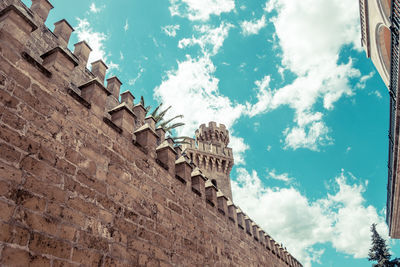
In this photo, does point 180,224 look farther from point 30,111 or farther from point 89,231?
point 30,111

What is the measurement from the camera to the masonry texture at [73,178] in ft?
9.25

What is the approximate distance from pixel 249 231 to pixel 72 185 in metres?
8.38

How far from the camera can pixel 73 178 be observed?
3482mm

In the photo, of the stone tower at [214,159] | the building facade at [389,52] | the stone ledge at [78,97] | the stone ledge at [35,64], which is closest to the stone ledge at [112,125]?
the stone ledge at [78,97]

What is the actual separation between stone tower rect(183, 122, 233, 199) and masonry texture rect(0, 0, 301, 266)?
56.1 ft

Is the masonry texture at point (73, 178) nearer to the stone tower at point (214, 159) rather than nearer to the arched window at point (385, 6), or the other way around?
the arched window at point (385, 6)

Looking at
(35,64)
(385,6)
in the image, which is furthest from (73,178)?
(385,6)

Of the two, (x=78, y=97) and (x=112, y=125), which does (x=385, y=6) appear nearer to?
(x=112, y=125)

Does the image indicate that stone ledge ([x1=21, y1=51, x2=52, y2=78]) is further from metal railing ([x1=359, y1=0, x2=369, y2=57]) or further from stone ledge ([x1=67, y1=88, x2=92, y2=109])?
metal railing ([x1=359, y1=0, x2=369, y2=57])

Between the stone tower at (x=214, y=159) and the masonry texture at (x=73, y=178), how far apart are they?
17086 millimetres

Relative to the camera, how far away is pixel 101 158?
4.09 m

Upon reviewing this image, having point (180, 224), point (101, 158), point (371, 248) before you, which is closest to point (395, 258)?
point (371, 248)

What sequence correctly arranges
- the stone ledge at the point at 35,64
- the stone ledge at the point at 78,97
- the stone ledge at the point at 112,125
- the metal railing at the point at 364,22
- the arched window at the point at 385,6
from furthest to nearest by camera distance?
the metal railing at the point at 364,22 < the arched window at the point at 385,6 < the stone ledge at the point at 112,125 < the stone ledge at the point at 78,97 < the stone ledge at the point at 35,64

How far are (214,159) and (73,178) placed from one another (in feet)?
68.6
